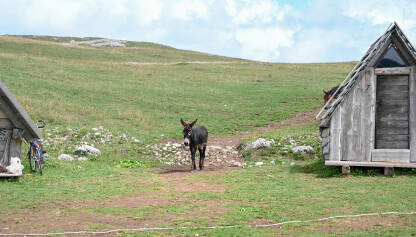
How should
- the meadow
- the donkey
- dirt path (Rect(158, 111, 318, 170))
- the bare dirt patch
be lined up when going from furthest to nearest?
dirt path (Rect(158, 111, 318, 170)), the donkey, the meadow, the bare dirt patch

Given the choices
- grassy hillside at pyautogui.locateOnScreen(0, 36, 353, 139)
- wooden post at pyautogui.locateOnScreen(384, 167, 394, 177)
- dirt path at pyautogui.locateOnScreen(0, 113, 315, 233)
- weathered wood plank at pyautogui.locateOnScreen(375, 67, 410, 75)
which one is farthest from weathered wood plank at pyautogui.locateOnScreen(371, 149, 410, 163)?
grassy hillside at pyautogui.locateOnScreen(0, 36, 353, 139)

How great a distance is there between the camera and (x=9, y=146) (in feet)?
47.6

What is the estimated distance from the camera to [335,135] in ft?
49.0

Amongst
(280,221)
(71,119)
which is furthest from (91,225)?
(71,119)

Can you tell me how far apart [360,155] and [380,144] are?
1.30m

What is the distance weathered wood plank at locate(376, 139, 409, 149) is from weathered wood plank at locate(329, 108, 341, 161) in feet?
5.78

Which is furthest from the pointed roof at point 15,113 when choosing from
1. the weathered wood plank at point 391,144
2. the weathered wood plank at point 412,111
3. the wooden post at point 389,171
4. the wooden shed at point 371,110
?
the weathered wood plank at point 412,111

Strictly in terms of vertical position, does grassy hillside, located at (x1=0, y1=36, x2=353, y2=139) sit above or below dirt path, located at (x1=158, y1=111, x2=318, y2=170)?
above

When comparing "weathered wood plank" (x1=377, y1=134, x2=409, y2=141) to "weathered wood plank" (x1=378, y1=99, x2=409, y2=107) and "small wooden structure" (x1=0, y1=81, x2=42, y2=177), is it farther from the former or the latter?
"small wooden structure" (x1=0, y1=81, x2=42, y2=177)

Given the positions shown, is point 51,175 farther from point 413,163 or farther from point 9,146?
point 413,163

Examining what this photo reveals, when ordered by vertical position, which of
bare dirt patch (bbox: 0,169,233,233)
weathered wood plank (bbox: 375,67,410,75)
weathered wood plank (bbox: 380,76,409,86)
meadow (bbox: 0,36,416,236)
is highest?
weathered wood plank (bbox: 375,67,410,75)

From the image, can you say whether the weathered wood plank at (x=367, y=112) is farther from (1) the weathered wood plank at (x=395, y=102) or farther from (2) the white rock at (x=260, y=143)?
(2) the white rock at (x=260, y=143)

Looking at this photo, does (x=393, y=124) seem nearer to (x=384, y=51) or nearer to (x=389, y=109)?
(x=389, y=109)

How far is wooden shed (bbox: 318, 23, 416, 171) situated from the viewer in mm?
14602
